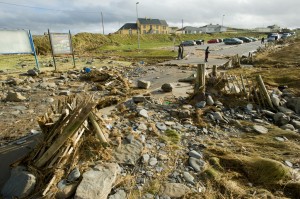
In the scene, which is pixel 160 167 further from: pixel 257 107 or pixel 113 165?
pixel 257 107

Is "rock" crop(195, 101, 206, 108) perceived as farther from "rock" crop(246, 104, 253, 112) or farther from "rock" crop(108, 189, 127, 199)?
"rock" crop(108, 189, 127, 199)

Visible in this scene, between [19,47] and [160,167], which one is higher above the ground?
[19,47]

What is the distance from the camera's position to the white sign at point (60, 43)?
50.3 feet

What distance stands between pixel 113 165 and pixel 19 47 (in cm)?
1351

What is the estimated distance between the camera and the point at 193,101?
26.3 ft

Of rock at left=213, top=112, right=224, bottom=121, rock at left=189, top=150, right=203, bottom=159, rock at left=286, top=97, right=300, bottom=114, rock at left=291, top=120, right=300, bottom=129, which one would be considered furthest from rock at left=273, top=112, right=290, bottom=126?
rock at left=189, top=150, right=203, bottom=159

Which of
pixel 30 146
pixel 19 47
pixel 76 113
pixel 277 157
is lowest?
pixel 277 157

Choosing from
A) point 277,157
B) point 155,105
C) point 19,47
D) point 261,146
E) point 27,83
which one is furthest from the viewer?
point 19,47

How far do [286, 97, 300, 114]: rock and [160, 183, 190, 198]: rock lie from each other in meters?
6.34

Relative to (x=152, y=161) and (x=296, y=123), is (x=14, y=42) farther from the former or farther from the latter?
(x=296, y=123)

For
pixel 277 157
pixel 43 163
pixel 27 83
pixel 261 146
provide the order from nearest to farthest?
pixel 43 163, pixel 277 157, pixel 261 146, pixel 27 83

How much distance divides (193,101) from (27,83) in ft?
28.7

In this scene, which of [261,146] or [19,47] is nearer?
[261,146]

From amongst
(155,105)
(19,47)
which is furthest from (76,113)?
(19,47)
